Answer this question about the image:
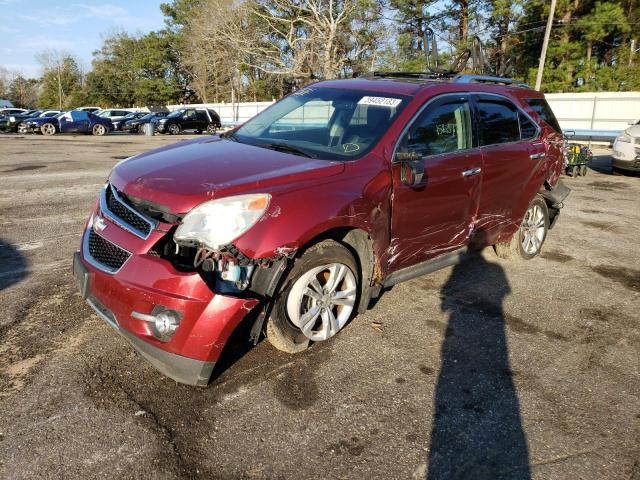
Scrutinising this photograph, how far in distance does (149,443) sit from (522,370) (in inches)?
92.5

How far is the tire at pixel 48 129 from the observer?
2626cm

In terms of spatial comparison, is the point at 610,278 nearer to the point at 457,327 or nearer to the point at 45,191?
the point at 457,327

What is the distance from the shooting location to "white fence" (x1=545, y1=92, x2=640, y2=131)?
23.2m

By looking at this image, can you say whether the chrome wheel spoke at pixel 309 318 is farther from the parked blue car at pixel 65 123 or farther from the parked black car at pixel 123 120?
the parked black car at pixel 123 120

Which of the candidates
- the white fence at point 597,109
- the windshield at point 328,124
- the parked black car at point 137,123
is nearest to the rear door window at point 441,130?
the windshield at point 328,124

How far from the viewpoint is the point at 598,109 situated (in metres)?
24.2

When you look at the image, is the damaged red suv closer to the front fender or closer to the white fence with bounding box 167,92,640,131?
the front fender

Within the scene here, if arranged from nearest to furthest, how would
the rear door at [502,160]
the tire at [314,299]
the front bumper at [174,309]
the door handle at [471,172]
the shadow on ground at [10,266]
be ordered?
the front bumper at [174,309]
the tire at [314,299]
the door handle at [471,172]
the shadow on ground at [10,266]
the rear door at [502,160]

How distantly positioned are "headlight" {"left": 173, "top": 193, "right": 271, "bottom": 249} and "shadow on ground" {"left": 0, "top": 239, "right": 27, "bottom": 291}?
2391mm

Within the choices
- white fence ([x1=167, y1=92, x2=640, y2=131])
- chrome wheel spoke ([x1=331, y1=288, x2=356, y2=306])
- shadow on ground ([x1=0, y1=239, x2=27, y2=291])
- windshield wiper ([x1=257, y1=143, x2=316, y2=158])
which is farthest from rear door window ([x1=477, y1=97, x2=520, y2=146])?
white fence ([x1=167, y1=92, x2=640, y2=131])

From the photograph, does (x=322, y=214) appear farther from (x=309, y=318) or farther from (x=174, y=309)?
(x=174, y=309)

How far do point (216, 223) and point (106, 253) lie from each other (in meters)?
0.78

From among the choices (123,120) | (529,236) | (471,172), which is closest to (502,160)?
(471,172)

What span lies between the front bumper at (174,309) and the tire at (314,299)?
1.23 feet
